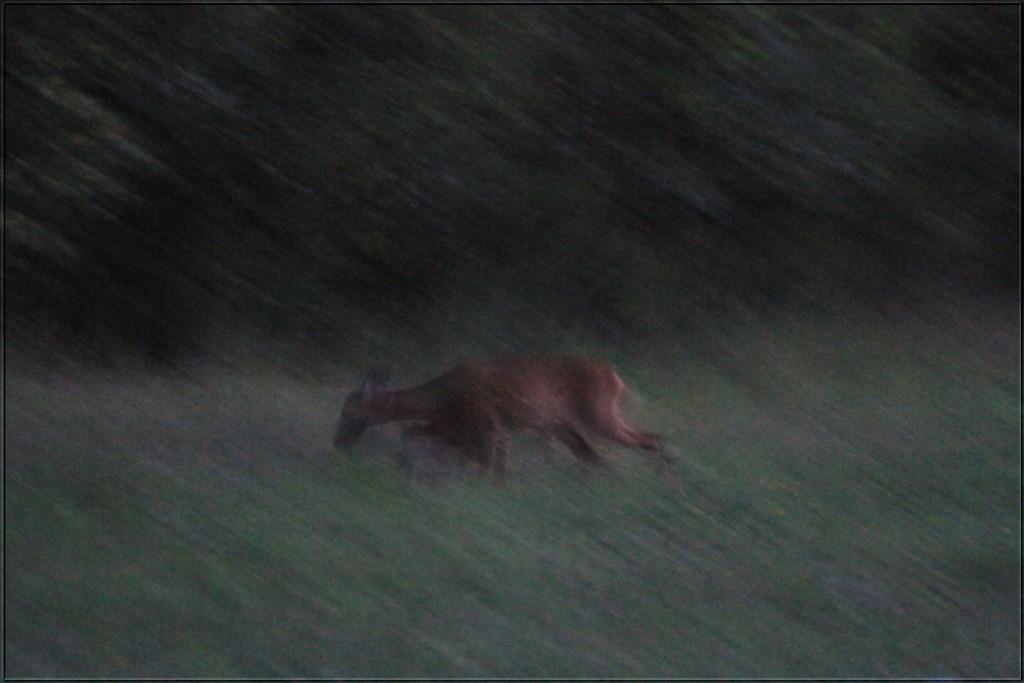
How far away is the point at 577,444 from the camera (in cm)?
722

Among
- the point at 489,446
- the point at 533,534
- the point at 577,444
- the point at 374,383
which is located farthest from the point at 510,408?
the point at 533,534

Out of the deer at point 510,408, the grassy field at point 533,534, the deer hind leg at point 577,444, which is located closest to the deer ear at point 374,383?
the deer at point 510,408

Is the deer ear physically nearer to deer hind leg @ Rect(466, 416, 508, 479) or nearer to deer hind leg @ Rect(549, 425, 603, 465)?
deer hind leg @ Rect(466, 416, 508, 479)

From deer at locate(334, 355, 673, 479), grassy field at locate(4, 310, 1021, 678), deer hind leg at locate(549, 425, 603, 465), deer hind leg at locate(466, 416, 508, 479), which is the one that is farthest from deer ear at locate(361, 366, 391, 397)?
deer hind leg at locate(549, 425, 603, 465)

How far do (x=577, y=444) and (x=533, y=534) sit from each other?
1326mm

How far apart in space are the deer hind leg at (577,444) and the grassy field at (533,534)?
10 cm

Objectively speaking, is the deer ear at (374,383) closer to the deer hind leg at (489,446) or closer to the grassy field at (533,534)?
the grassy field at (533,534)

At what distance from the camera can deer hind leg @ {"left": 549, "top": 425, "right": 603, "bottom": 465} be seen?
7145mm

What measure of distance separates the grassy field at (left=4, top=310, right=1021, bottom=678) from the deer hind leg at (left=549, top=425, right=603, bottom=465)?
0.32ft

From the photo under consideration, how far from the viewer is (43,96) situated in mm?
7195

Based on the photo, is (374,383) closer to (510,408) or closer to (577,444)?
(510,408)

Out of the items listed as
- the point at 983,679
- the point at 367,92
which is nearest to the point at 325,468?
the point at 367,92

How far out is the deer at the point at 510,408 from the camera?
23.6 ft

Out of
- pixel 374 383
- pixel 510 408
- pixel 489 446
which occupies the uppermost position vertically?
pixel 510 408
